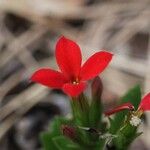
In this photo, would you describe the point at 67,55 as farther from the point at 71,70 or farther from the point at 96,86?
the point at 96,86

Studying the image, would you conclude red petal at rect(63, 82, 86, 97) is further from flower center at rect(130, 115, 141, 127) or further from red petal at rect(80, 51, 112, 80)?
flower center at rect(130, 115, 141, 127)

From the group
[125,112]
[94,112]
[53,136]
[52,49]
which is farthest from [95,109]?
[52,49]

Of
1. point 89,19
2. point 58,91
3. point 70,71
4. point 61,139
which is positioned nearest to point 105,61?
point 70,71

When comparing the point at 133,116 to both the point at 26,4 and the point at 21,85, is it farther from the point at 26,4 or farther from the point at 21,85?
the point at 26,4

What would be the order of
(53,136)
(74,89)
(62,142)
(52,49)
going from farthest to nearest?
1. (52,49)
2. (53,136)
3. (62,142)
4. (74,89)

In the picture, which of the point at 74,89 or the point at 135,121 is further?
the point at 135,121

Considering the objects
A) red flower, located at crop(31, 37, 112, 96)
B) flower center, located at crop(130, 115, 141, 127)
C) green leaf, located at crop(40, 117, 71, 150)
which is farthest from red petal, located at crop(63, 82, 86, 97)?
green leaf, located at crop(40, 117, 71, 150)

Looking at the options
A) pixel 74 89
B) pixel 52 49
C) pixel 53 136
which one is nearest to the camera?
pixel 74 89
